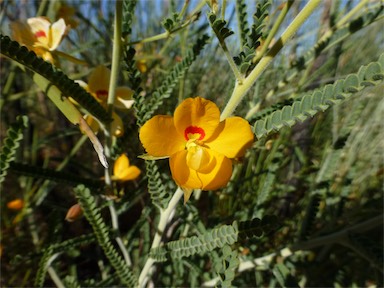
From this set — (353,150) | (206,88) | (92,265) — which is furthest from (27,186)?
(353,150)

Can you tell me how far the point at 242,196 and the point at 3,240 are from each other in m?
0.61

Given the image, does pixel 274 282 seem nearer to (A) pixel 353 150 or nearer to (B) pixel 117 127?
(B) pixel 117 127

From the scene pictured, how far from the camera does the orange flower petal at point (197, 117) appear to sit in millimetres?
419

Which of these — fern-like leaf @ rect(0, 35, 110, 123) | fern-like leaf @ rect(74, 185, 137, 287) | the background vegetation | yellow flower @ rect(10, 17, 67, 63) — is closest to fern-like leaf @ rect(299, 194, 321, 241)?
the background vegetation

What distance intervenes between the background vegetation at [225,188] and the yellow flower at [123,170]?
0.02 meters

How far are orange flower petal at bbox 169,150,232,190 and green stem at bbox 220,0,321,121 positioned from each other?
61 millimetres

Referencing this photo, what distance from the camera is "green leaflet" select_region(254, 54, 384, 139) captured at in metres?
0.36

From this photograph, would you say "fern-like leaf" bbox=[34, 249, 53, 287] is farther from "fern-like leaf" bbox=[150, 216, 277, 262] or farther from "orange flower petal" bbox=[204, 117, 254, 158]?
"orange flower petal" bbox=[204, 117, 254, 158]

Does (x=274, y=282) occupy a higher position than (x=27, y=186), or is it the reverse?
(x=27, y=186)

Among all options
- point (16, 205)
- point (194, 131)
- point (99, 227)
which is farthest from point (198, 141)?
point (16, 205)

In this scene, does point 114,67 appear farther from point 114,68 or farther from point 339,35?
point 339,35

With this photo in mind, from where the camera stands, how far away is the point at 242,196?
93cm

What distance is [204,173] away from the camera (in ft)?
1.39

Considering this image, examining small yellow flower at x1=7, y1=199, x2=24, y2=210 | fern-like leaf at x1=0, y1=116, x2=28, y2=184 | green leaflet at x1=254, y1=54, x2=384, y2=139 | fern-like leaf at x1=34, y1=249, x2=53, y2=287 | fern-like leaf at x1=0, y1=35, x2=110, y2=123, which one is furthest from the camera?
small yellow flower at x1=7, y1=199, x2=24, y2=210
